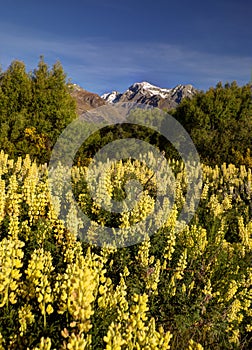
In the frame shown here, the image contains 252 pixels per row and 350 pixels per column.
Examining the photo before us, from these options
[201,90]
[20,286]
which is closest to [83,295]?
[20,286]

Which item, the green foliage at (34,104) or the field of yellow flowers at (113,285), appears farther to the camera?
the green foliage at (34,104)

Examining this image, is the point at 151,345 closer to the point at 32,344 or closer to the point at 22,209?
the point at 32,344

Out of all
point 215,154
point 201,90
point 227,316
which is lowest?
point 227,316

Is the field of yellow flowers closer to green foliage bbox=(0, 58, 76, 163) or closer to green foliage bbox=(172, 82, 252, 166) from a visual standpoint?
green foliage bbox=(172, 82, 252, 166)

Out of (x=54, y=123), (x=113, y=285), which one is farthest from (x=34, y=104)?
(x=113, y=285)

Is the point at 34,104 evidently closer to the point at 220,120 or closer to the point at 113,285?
the point at 220,120

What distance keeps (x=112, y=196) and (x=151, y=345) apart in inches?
143

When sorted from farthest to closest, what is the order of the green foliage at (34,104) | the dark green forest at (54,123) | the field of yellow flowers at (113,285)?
1. the green foliage at (34,104)
2. the dark green forest at (54,123)
3. the field of yellow flowers at (113,285)

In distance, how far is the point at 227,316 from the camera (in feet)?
13.1

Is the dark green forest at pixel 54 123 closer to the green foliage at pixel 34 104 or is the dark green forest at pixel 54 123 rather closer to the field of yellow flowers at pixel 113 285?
the green foliage at pixel 34 104

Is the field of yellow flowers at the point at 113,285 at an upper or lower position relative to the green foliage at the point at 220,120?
lower

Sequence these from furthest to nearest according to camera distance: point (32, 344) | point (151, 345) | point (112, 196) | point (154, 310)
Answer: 1. point (112, 196)
2. point (154, 310)
3. point (32, 344)
4. point (151, 345)

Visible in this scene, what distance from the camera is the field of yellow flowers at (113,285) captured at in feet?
7.58

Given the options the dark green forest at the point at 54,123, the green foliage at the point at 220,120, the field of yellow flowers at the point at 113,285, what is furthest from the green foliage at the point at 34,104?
the field of yellow flowers at the point at 113,285
